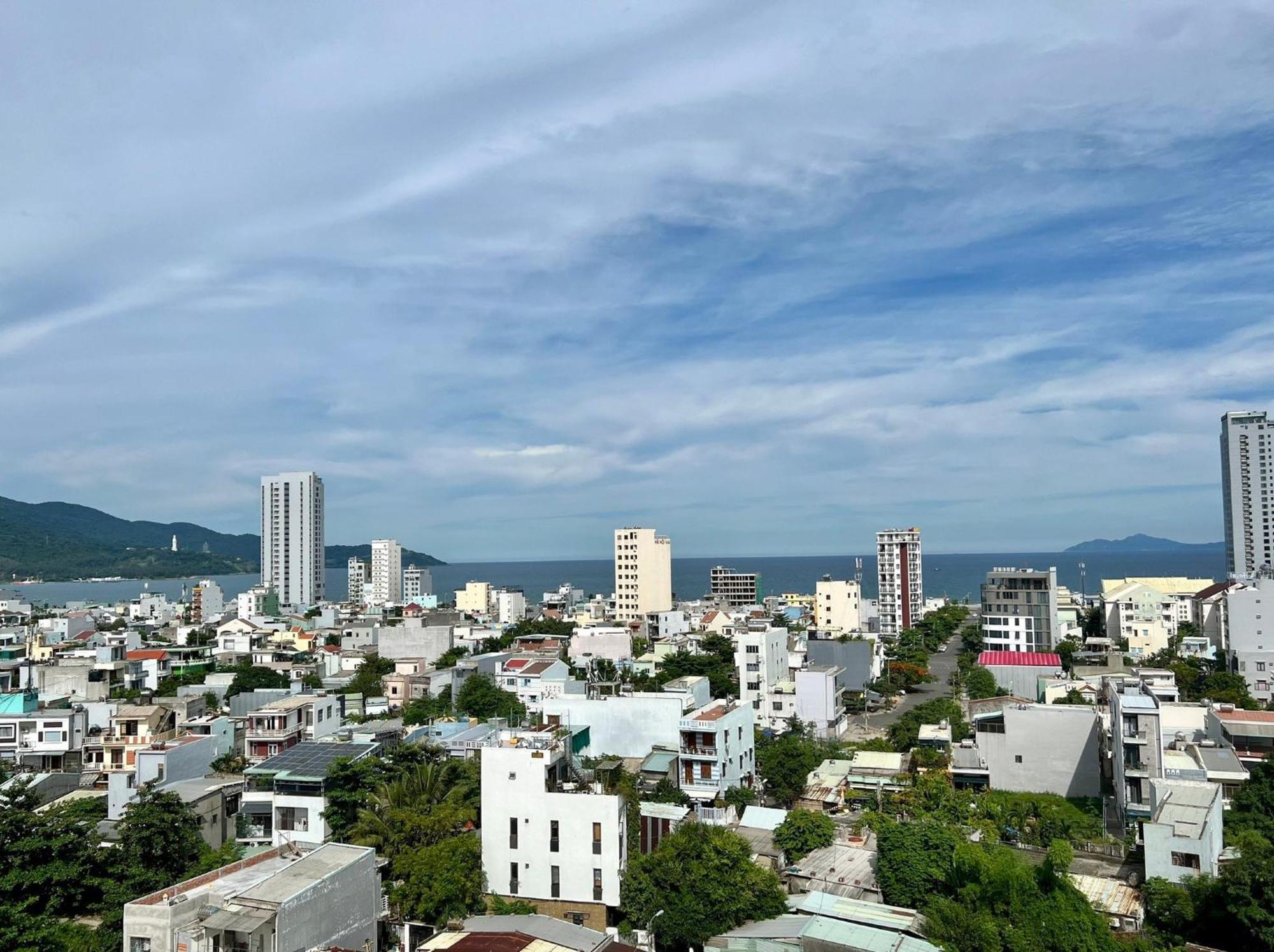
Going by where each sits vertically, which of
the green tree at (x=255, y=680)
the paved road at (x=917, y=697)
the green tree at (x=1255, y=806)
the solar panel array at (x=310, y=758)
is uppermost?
the solar panel array at (x=310, y=758)

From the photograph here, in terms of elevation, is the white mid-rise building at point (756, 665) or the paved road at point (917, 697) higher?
the white mid-rise building at point (756, 665)

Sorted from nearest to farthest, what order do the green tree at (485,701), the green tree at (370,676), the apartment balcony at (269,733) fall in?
the apartment balcony at (269,733) < the green tree at (485,701) < the green tree at (370,676)

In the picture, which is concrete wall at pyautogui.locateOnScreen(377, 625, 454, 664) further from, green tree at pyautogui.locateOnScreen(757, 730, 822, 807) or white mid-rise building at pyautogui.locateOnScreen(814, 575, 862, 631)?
green tree at pyautogui.locateOnScreen(757, 730, 822, 807)

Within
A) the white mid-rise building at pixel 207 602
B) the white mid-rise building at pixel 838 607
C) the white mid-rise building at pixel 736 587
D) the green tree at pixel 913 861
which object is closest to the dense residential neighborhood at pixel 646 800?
the green tree at pixel 913 861

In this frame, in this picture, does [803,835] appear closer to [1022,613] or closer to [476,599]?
[1022,613]

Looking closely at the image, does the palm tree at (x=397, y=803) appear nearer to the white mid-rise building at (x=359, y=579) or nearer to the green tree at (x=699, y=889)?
the green tree at (x=699, y=889)

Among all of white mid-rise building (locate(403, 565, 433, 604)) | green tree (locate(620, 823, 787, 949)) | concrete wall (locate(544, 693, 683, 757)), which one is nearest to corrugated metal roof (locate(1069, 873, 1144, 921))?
green tree (locate(620, 823, 787, 949))
